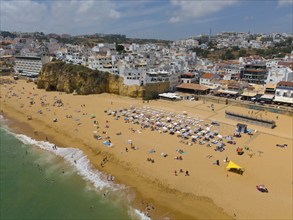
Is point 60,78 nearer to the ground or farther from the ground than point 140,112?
farther from the ground

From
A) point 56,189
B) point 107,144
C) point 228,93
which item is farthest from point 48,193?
point 228,93

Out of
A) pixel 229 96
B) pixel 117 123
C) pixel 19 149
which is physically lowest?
pixel 19 149

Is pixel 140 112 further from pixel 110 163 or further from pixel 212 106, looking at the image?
pixel 110 163

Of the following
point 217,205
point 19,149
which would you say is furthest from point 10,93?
point 217,205

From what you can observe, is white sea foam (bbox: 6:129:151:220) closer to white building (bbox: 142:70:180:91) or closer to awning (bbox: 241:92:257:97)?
white building (bbox: 142:70:180:91)

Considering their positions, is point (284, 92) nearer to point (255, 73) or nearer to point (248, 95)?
point (248, 95)

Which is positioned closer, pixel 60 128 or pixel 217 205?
pixel 217 205
